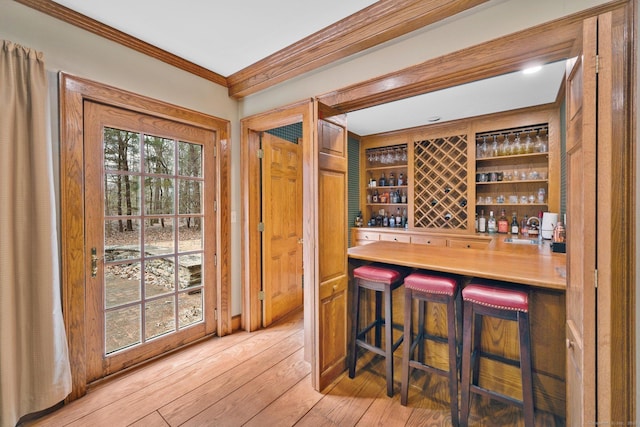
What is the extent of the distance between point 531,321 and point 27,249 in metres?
3.14

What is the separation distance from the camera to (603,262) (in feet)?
3.02

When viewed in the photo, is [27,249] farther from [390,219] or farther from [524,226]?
[524,226]

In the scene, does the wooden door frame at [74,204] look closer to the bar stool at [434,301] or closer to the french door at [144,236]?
the french door at [144,236]

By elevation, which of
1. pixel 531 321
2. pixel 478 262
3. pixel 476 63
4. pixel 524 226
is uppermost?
pixel 476 63

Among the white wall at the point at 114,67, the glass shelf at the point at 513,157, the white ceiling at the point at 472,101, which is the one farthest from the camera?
the glass shelf at the point at 513,157

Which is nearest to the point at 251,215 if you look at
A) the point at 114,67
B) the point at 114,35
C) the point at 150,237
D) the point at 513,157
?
the point at 150,237

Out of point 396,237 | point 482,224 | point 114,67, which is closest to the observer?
point 114,67

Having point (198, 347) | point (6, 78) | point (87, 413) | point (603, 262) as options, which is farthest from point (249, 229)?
point (603, 262)

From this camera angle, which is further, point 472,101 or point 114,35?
point 472,101

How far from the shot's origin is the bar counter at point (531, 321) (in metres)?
1.61

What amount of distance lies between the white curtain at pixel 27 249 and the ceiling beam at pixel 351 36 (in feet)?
4.77

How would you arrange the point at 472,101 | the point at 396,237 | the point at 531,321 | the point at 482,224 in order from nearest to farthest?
the point at 531,321
the point at 472,101
the point at 482,224
the point at 396,237

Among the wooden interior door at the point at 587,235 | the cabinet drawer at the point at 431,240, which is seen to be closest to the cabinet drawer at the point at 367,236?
the cabinet drawer at the point at 431,240

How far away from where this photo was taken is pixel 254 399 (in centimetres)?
183
